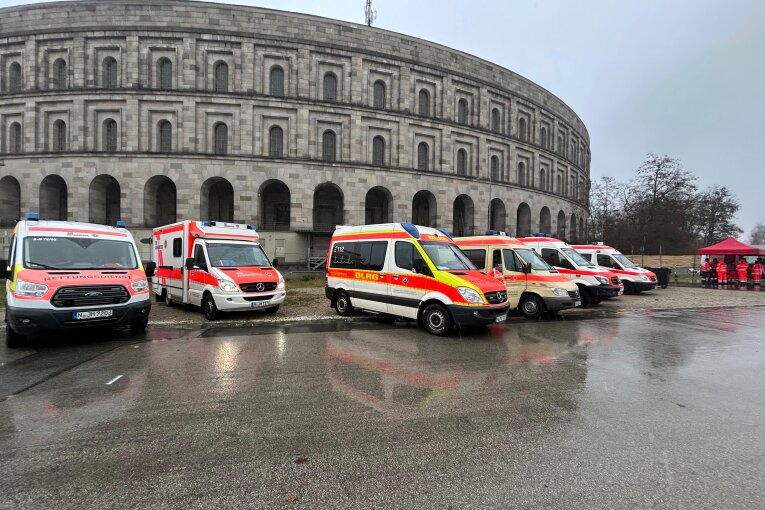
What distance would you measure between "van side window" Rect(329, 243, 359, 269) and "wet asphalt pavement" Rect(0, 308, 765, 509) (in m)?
3.34

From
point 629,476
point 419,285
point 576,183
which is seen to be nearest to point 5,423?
point 629,476

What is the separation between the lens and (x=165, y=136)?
2606 cm

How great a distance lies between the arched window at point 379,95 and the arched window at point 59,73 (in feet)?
72.4

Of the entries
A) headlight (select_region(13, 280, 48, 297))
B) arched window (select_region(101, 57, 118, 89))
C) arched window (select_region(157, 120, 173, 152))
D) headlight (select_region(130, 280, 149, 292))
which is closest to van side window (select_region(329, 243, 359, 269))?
headlight (select_region(130, 280, 149, 292))

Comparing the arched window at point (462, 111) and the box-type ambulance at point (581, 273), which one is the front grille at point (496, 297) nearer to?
the box-type ambulance at point (581, 273)

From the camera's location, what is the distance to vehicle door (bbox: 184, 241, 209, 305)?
9.39 m

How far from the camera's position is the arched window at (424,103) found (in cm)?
3073

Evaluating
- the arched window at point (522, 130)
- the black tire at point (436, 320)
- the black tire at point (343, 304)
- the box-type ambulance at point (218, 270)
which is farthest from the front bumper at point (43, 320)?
the arched window at point (522, 130)

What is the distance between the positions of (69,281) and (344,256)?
18.6ft

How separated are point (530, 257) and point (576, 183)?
134 ft

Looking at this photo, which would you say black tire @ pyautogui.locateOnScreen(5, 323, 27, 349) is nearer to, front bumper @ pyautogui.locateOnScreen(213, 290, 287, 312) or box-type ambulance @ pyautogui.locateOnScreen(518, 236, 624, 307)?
front bumper @ pyautogui.locateOnScreen(213, 290, 287, 312)

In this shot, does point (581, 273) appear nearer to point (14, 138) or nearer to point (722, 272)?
point (722, 272)

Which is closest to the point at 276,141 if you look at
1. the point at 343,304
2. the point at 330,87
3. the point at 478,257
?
the point at 330,87

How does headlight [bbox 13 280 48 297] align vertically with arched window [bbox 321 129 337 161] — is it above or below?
below
